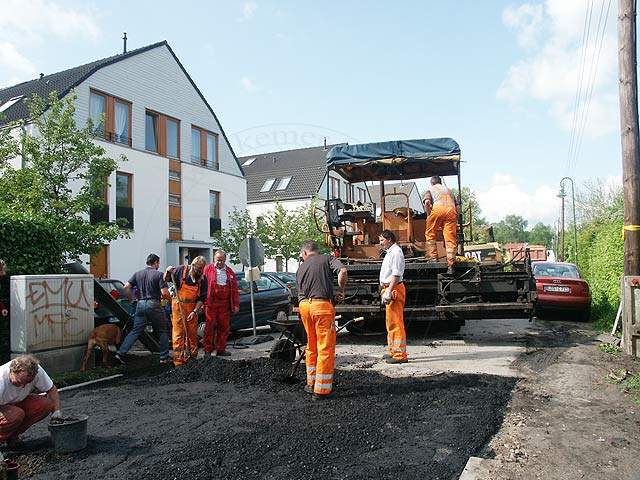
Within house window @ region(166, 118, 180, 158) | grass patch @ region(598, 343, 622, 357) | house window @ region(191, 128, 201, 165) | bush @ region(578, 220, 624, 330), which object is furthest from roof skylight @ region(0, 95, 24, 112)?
grass patch @ region(598, 343, 622, 357)

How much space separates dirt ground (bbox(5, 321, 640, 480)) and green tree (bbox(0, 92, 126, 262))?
17.5 feet

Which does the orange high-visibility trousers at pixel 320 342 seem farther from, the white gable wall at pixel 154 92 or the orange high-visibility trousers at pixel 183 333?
the white gable wall at pixel 154 92

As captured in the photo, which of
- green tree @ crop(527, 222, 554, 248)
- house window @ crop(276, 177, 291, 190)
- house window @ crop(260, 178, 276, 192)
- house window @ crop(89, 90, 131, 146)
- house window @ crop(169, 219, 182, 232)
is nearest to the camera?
house window @ crop(89, 90, 131, 146)

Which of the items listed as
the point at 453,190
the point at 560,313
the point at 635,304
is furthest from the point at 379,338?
the point at 560,313

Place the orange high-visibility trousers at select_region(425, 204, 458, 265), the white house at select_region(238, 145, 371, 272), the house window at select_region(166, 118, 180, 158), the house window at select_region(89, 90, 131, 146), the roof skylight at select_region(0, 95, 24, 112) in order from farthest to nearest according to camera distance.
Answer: the white house at select_region(238, 145, 371, 272), the house window at select_region(166, 118, 180, 158), the roof skylight at select_region(0, 95, 24, 112), the house window at select_region(89, 90, 131, 146), the orange high-visibility trousers at select_region(425, 204, 458, 265)

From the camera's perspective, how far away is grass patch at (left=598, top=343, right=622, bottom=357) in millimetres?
8166

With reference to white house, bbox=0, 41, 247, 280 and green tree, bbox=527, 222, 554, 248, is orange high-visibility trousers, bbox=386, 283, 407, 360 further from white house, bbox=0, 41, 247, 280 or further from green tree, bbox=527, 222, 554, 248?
green tree, bbox=527, 222, 554, 248

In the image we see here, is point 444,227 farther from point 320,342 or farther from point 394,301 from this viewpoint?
point 320,342

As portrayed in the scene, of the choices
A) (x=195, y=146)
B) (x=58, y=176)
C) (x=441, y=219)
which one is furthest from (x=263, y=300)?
(x=195, y=146)

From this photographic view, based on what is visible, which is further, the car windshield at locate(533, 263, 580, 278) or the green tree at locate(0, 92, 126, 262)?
the car windshield at locate(533, 263, 580, 278)

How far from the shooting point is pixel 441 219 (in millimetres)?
9070

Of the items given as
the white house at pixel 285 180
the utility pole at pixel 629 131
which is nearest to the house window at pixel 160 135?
the white house at pixel 285 180

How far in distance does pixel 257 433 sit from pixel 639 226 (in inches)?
287

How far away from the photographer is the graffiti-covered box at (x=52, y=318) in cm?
741
